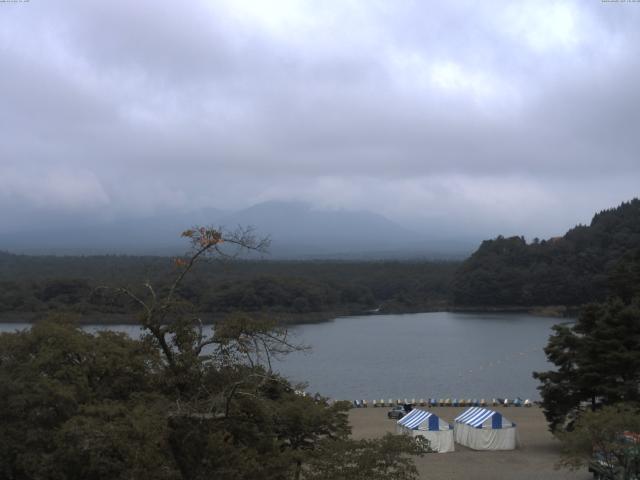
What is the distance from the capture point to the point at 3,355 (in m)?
8.73

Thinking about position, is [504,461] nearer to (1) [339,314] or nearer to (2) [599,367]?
(2) [599,367]

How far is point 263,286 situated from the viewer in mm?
44719

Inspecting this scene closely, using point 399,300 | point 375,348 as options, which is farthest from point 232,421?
point 399,300

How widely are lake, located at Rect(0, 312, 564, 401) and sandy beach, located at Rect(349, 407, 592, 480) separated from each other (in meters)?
5.37

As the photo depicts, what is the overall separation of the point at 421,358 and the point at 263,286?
16.3 meters

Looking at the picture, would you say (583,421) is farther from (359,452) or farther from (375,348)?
(375,348)

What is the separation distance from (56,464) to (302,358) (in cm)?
2405

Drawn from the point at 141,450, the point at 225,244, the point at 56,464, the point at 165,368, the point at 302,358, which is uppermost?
the point at 225,244

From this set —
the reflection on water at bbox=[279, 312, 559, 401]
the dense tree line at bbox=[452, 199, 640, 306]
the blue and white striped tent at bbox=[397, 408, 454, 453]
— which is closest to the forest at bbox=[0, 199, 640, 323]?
the dense tree line at bbox=[452, 199, 640, 306]

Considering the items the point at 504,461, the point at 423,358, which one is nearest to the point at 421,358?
the point at 423,358

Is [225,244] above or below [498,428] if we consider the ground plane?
above

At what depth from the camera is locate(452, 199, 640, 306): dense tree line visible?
5000 cm

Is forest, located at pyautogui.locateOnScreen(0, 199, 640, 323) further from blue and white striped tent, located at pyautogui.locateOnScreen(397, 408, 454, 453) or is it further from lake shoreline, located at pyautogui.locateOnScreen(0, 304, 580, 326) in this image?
blue and white striped tent, located at pyautogui.locateOnScreen(397, 408, 454, 453)

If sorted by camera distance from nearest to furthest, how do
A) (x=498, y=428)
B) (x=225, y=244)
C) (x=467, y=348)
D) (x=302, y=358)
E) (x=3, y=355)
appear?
(x=225, y=244)
(x=3, y=355)
(x=498, y=428)
(x=302, y=358)
(x=467, y=348)
